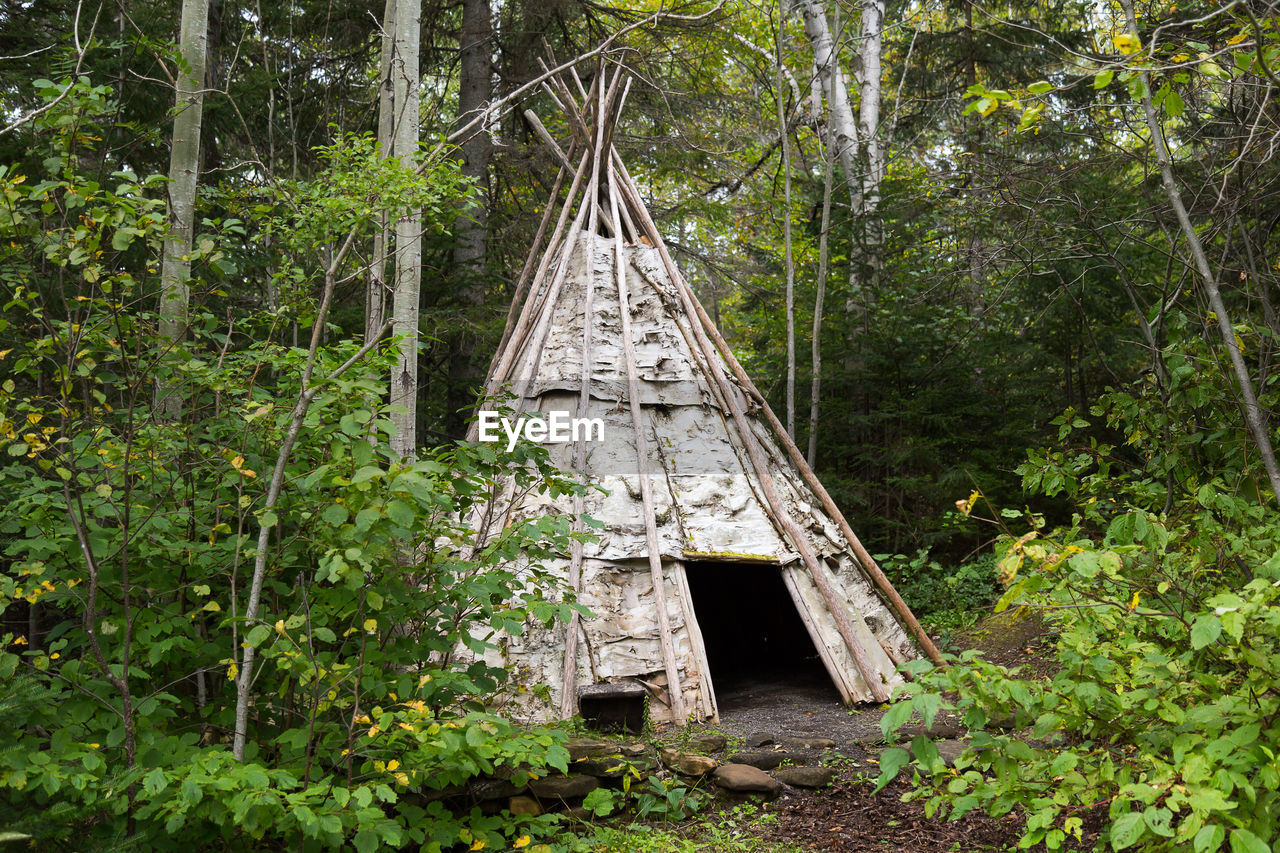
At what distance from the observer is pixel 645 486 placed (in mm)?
5684

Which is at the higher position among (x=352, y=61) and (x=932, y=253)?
(x=352, y=61)

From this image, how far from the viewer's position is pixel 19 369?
108 inches

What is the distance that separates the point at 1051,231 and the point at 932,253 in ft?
9.43

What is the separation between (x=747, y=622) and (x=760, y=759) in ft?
13.8

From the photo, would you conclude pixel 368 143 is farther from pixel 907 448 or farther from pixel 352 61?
pixel 907 448

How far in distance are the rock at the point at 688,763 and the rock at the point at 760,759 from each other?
23 cm

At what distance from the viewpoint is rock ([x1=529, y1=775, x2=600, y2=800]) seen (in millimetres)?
3953

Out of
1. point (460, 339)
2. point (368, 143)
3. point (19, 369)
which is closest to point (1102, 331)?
point (460, 339)

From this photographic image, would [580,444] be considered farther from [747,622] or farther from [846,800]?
[747,622]

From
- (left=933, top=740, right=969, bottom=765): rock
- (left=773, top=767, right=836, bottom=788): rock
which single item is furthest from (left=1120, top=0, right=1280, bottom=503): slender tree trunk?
(left=773, top=767, right=836, bottom=788): rock

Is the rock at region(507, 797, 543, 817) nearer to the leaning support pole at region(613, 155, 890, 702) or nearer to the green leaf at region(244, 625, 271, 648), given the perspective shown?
the green leaf at region(244, 625, 271, 648)

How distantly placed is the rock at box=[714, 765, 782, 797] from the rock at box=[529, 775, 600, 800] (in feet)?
2.21

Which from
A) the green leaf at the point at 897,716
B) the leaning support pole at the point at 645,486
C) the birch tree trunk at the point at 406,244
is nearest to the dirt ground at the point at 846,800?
the leaning support pole at the point at 645,486

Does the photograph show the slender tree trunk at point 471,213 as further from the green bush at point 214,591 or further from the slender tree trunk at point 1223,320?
the slender tree trunk at point 1223,320
